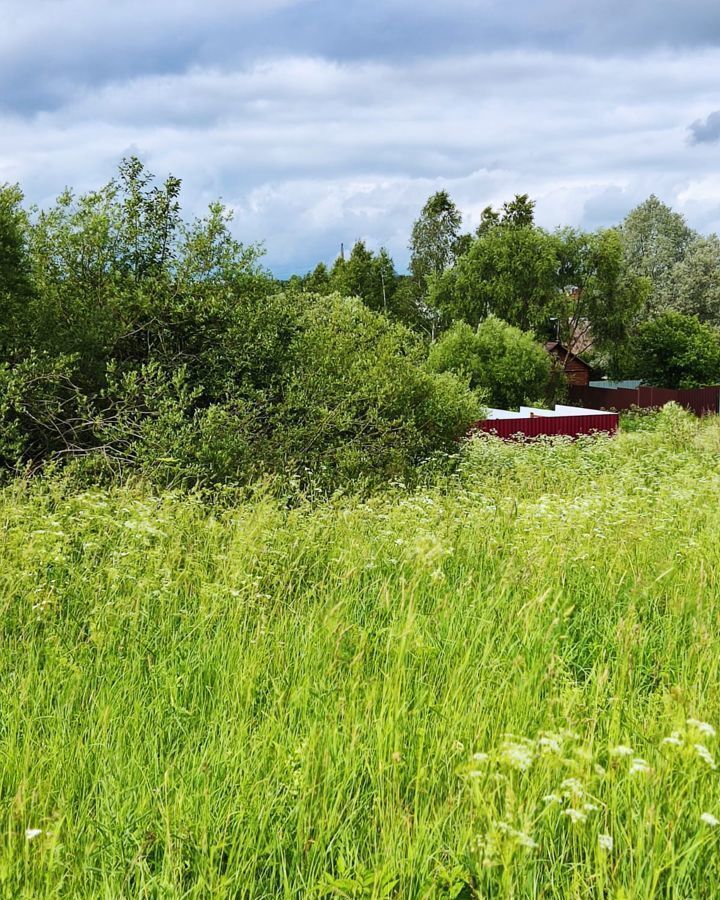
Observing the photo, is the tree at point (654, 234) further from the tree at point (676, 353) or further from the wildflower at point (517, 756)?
the wildflower at point (517, 756)

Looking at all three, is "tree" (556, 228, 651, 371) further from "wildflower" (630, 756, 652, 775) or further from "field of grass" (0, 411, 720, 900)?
"wildflower" (630, 756, 652, 775)

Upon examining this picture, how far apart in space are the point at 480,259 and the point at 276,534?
34997 mm

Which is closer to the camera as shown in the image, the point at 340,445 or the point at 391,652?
the point at 391,652

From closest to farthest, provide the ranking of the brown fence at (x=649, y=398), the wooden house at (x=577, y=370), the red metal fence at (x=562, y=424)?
the red metal fence at (x=562, y=424), the brown fence at (x=649, y=398), the wooden house at (x=577, y=370)

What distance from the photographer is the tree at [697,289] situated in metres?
51.3

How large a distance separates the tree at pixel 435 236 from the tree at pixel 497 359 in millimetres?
14435

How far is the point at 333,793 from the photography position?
93.8 inches

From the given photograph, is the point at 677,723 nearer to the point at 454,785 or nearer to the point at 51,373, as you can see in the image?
the point at 454,785

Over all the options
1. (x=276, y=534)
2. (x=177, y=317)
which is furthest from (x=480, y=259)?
(x=276, y=534)

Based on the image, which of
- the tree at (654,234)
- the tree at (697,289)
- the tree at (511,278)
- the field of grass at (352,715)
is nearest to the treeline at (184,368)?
the field of grass at (352,715)

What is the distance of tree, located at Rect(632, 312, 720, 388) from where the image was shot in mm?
42281

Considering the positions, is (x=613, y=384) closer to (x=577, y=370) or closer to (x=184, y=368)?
(x=577, y=370)

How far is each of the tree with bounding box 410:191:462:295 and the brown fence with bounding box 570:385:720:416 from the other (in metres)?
11.4

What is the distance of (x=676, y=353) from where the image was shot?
42844mm
